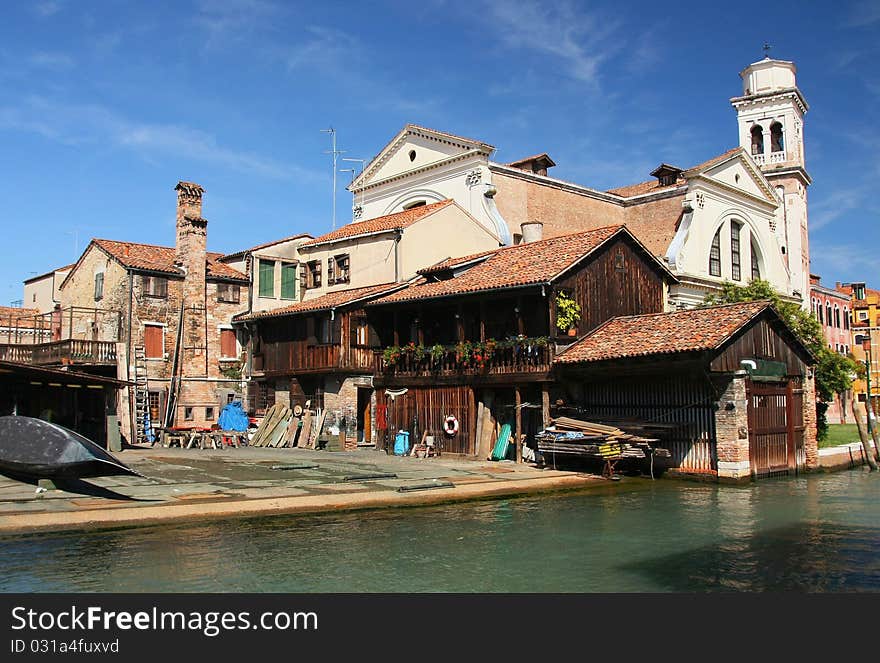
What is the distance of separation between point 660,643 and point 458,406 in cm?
1755

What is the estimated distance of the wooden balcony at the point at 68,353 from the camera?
2730 cm

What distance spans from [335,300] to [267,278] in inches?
255

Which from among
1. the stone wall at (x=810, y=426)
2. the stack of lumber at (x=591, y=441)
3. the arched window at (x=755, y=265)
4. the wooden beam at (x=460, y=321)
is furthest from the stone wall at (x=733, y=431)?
the arched window at (x=755, y=265)

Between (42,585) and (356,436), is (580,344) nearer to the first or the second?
(356,436)

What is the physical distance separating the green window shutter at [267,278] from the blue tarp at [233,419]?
Result: 5218 mm

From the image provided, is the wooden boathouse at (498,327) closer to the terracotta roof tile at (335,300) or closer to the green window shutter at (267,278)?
the terracotta roof tile at (335,300)

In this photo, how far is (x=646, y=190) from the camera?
125 feet

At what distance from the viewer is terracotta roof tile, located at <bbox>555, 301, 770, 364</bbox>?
19.5 m

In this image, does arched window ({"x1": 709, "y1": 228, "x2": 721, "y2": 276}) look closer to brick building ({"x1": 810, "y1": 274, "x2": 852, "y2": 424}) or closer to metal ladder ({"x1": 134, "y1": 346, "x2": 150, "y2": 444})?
brick building ({"x1": 810, "y1": 274, "x2": 852, "y2": 424})

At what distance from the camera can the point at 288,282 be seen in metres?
34.8

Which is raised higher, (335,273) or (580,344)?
(335,273)

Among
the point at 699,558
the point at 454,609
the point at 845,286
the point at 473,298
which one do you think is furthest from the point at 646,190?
the point at 845,286

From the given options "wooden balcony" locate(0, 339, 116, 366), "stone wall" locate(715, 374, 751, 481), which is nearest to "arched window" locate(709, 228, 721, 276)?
"stone wall" locate(715, 374, 751, 481)

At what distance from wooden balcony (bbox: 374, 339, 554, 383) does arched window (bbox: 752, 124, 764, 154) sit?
29772 mm
